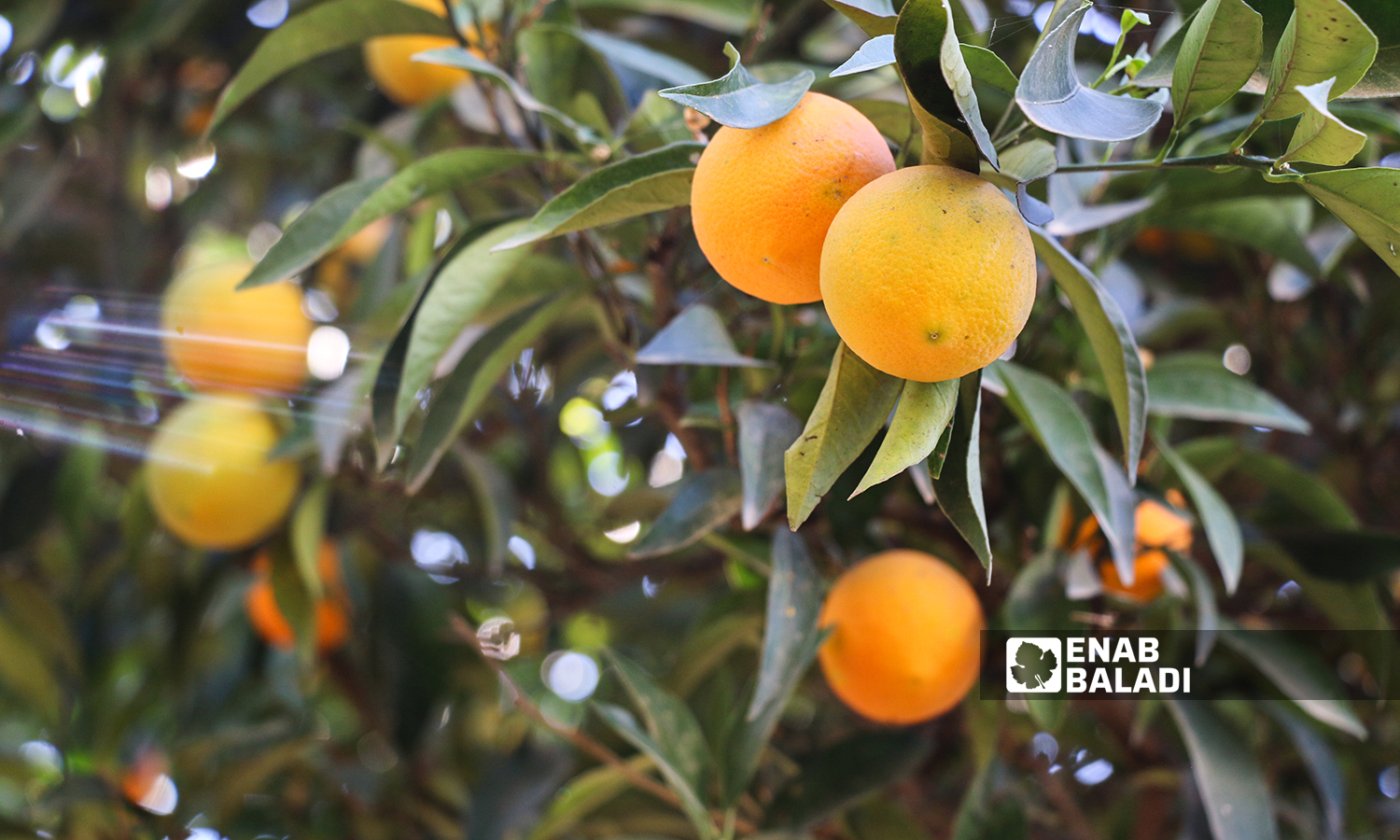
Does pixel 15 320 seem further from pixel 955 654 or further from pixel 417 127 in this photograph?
pixel 955 654

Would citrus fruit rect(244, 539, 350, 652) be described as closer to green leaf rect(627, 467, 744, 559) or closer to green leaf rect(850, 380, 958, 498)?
green leaf rect(627, 467, 744, 559)

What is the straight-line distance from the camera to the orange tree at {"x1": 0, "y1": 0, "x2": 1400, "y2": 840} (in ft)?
1.76

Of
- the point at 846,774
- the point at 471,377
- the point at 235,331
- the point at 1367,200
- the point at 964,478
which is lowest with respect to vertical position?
the point at 846,774

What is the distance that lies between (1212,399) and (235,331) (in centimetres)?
113

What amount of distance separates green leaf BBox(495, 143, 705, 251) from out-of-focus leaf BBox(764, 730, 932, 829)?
645 mm

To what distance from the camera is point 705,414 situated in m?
0.94

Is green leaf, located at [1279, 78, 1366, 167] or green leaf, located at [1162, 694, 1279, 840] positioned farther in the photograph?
green leaf, located at [1162, 694, 1279, 840]

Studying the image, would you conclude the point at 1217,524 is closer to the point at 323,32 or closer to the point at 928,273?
the point at 928,273

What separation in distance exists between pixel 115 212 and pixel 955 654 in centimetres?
154

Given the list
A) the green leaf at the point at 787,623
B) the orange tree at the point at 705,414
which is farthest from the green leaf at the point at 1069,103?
the green leaf at the point at 787,623

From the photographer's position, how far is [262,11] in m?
1.62

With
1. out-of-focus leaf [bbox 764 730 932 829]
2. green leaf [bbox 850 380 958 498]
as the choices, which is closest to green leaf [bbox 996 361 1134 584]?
green leaf [bbox 850 380 958 498]

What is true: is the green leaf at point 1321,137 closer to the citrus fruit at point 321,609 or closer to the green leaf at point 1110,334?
the green leaf at point 1110,334

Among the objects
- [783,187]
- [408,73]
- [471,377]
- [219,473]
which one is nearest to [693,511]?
[471,377]
